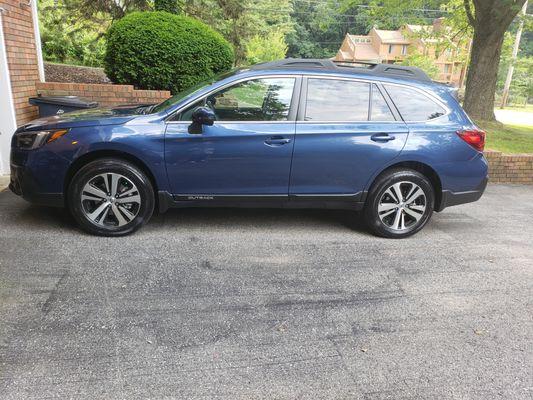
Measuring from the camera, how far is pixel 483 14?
1127 centimetres

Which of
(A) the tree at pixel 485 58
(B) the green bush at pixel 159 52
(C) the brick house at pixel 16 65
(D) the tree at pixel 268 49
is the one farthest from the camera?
(D) the tree at pixel 268 49

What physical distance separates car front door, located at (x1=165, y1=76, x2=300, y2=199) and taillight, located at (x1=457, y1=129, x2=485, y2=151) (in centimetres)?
→ 185

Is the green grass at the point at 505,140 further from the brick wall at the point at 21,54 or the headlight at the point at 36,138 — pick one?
the brick wall at the point at 21,54

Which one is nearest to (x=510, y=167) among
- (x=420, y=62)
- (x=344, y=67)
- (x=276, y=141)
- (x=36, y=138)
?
(x=344, y=67)

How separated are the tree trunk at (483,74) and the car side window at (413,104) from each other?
7.49 m

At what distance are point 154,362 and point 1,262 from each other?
2051mm

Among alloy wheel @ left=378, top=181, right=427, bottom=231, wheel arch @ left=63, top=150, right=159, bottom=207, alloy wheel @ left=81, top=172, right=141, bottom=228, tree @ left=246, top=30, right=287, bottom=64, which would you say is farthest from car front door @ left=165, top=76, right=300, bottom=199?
tree @ left=246, top=30, right=287, bottom=64

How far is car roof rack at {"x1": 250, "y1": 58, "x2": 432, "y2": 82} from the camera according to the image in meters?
4.84

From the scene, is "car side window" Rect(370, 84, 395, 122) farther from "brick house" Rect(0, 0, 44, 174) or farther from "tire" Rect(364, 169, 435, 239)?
"brick house" Rect(0, 0, 44, 174)

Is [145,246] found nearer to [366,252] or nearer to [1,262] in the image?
[1,262]

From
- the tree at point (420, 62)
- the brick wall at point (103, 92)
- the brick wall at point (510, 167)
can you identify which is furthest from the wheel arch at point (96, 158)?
the tree at point (420, 62)

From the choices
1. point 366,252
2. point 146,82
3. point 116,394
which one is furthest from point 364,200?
point 146,82

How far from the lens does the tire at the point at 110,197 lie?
4418 mm

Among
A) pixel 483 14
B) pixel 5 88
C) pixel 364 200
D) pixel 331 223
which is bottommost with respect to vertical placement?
pixel 331 223
